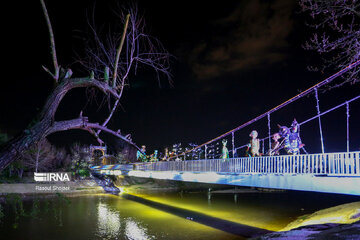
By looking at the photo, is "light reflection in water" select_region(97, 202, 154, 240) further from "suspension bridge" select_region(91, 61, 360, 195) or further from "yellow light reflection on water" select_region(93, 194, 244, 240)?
"suspension bridge" select_region(91, 61, 360, 195)

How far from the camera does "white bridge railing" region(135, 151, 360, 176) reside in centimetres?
920

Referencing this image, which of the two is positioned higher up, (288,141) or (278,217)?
(288,141)

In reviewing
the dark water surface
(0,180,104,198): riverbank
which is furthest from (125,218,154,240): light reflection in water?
(0,180,104,198): riverbank

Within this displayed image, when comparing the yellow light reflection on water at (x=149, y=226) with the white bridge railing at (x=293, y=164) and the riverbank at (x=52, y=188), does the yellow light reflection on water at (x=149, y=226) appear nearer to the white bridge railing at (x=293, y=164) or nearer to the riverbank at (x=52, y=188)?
the white bridge railing at (x=293, y=164)

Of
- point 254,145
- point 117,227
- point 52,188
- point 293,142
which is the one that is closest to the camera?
point 293,142

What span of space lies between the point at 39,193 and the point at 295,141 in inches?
1057

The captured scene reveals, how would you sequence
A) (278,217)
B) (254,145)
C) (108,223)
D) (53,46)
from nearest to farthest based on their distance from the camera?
(53,46) < (254,145) < (108,223) < (278,217)

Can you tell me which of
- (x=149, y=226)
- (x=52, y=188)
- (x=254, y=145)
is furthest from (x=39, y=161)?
(x=254, y=145)

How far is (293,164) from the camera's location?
10914mm

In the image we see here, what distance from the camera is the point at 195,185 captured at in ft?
148

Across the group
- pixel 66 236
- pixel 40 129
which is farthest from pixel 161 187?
pixel 40 129

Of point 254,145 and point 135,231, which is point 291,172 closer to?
point 254,145

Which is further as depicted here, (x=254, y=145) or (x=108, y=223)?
(x=108, y=223)

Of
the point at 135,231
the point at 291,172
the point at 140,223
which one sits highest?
the point at 291,172
